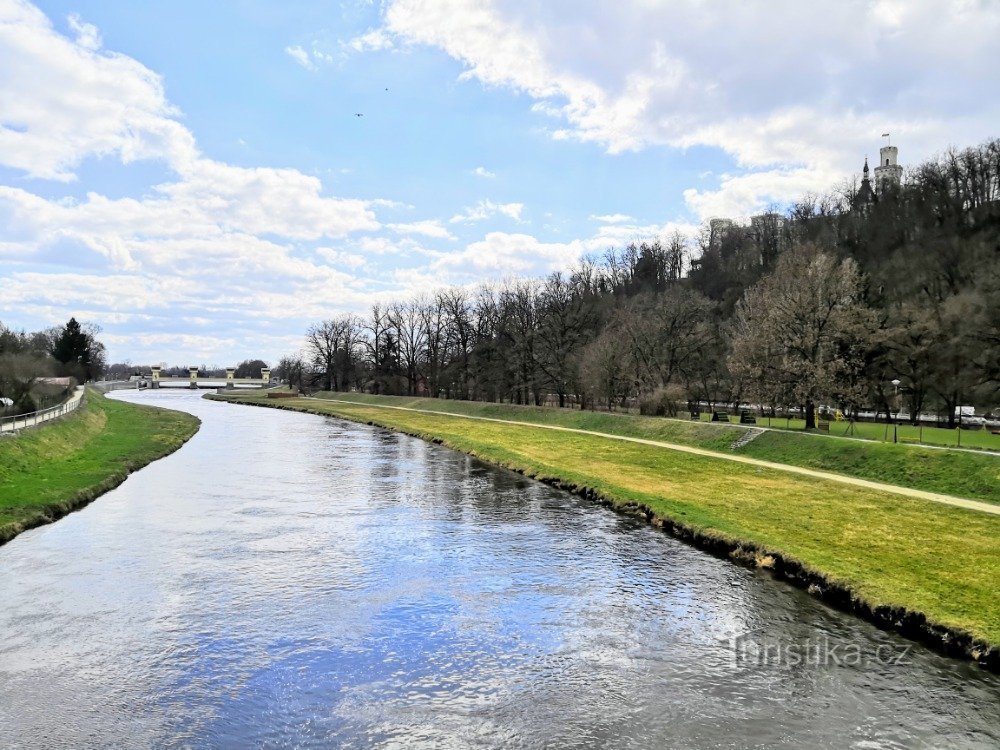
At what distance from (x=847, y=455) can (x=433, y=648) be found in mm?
26360

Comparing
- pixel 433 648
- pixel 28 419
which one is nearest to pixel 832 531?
pixel 433 648

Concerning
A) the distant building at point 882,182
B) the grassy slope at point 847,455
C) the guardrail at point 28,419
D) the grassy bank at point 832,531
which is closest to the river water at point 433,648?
the grassy bank at point 832,531

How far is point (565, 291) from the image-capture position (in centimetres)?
8688

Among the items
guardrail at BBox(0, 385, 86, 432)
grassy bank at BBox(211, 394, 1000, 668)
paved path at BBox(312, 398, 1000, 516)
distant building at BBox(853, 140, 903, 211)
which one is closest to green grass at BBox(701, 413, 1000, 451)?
paved path at BBox(312, 398, 1000, 516)

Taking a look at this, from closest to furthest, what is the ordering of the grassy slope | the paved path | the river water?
the river water < the paved path < the grassy slope

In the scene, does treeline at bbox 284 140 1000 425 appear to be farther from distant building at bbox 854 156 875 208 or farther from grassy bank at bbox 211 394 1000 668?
grassy bank at bbox 211 394 1000 668

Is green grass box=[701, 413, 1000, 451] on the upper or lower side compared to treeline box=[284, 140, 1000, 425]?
lower

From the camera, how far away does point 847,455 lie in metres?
32.2

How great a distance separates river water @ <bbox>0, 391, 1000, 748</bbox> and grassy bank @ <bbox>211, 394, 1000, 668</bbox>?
0.95 m

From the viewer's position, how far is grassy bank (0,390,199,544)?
2342cm

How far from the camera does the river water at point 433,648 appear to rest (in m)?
10.0

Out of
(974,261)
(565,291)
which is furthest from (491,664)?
(565,291)

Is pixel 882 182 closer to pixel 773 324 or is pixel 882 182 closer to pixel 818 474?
pixel 773 324

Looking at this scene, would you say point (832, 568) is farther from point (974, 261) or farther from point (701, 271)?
point (701, 271)
